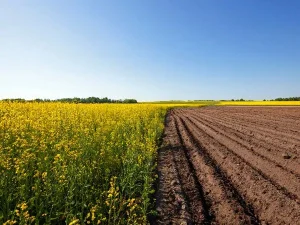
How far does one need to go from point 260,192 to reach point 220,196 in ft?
3.61

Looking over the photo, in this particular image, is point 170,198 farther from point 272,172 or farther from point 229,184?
point 272,172

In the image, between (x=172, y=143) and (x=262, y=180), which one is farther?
(x=172, y=143)

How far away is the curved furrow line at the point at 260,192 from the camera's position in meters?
5.91

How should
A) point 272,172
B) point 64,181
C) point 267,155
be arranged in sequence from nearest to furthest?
point 64,181
point 272,172
point 267,155

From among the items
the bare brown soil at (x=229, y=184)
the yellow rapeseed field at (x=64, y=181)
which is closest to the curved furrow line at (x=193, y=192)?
the bare brown soil at (x=229, y=184)

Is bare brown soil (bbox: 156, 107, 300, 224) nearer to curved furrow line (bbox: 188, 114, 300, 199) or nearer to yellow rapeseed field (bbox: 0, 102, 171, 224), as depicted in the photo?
curved furrow line (bbox: 188, 114, 300, 199)

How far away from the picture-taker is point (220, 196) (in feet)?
22.5

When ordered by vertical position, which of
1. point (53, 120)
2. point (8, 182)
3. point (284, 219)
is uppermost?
point (53, 120)

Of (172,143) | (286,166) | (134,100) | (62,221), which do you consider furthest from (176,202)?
(134,100)

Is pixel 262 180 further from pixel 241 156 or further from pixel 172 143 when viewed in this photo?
pixel 172 143

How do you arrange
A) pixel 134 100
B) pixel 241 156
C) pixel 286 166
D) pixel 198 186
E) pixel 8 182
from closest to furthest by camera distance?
pixel 8 182 < pixel 198 186 < pixel 286 166 < pixel 241 156 < pixel 134 100

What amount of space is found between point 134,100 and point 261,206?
247ft

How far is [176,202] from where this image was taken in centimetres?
654

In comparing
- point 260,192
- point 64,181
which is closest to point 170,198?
point 260,192
